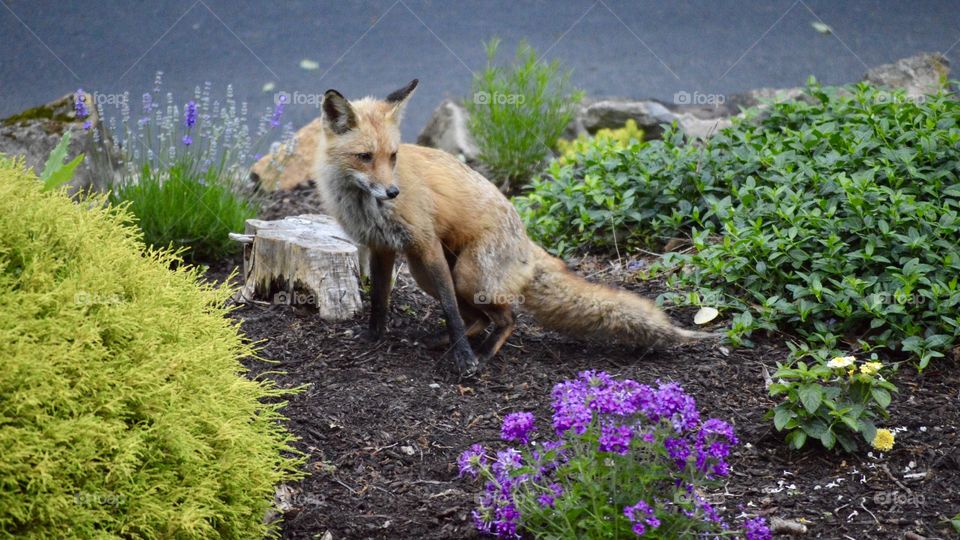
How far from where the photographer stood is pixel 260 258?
5.95m

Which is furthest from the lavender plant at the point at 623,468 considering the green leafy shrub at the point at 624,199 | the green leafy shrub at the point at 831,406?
the green leafy shrub at the point at 624,199

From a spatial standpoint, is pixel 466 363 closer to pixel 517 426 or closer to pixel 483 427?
pixel 483 427

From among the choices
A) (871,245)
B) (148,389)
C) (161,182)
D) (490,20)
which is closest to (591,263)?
(871,245)

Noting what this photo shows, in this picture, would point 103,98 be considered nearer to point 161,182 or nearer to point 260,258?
point 161,182

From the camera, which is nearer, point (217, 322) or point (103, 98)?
point (217, 322)

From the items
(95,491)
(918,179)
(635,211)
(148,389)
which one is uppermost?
(918,179)

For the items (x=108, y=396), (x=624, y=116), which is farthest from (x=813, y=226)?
(x=624, y=116)

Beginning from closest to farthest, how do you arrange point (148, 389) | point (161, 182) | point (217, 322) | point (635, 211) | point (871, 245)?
Result: point (148, 389) < point (217, 322) < point (871, 245) < point (635, 211) < point (161, 182)

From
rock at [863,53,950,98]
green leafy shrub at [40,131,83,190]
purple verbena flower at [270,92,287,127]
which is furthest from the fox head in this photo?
rock at [863,53,950,98]

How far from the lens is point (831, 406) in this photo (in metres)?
4.07

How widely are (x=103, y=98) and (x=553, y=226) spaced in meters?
4.41

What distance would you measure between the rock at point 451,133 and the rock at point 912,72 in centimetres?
422

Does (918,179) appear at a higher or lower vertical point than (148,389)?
higher

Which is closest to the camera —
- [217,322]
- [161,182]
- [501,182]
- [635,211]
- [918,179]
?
[217,322]
